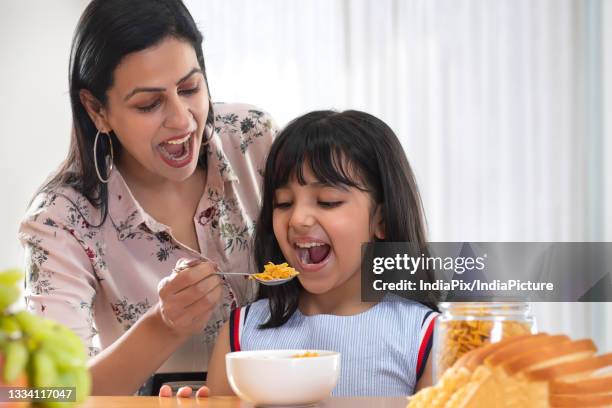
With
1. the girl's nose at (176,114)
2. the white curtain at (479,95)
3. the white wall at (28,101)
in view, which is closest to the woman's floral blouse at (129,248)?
the girl's nose at (176,114)

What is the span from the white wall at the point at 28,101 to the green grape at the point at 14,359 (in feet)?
10.7

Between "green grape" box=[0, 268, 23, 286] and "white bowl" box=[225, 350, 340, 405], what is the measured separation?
0.46m

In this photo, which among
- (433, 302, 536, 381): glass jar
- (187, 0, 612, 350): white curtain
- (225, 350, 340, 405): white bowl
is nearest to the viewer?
(433, 302, 536, 381): glass jar

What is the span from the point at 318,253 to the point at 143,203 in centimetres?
50

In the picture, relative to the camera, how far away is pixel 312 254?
1568mm

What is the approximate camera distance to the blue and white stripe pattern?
1429 mm

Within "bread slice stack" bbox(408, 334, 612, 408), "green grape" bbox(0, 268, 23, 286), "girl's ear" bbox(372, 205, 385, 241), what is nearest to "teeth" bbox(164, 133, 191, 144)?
"girl's ear" bbox(372, 205, 385, 241)

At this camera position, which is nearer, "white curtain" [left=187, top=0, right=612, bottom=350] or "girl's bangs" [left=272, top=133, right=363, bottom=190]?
"girl's bangs" [left=272, top=133, right=363, bottom=190]

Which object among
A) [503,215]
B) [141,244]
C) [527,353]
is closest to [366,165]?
[141,244]

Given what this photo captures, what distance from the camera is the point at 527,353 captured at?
2.12ft

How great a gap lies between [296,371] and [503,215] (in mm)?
3054

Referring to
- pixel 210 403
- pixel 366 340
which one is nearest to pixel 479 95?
pixel 366 340

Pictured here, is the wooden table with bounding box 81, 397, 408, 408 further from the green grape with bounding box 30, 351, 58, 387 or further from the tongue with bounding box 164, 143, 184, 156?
the tongue with bounding box 164, 143, 184, 156

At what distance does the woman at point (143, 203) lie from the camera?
156 cm
